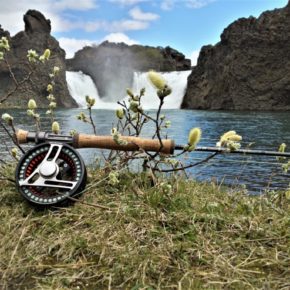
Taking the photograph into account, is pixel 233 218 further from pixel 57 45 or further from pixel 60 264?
pixel 57 45

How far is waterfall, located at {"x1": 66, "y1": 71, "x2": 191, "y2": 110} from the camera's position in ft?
233

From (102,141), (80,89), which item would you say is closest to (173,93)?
(80,89)

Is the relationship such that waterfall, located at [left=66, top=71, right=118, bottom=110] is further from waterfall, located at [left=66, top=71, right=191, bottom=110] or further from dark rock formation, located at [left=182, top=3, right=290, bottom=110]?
dark rock formation, located at [left=182, top=3, right=290, bottom=110]

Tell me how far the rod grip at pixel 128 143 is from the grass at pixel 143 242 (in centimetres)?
26

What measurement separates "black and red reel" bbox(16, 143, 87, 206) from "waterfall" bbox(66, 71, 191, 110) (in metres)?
63.5

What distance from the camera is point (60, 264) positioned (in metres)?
2.51

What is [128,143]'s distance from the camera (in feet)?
11.1

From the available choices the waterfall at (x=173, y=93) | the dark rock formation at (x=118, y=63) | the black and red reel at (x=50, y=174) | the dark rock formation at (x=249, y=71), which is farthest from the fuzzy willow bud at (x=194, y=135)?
the dark rock formation at (x=118, y=63)

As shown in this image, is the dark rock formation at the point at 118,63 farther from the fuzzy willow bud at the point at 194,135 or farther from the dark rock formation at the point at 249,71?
the fuzzy willow bud at the point at 194,135

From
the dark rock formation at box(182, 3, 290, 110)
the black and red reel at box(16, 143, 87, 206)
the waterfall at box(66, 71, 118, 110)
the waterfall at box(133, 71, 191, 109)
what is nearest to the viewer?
the black and red reel at box(16, 143, 87, 206)

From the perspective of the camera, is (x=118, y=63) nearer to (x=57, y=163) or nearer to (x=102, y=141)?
(x=102, y=141)

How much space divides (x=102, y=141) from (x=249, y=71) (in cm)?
7148

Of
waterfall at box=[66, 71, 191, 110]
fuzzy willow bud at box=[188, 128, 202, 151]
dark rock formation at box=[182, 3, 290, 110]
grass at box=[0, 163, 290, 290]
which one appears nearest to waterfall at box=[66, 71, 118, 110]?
waterfall at box=[66, 71, 191, 110]

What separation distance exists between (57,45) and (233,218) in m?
109
